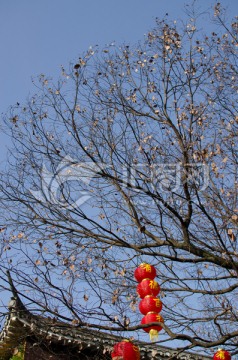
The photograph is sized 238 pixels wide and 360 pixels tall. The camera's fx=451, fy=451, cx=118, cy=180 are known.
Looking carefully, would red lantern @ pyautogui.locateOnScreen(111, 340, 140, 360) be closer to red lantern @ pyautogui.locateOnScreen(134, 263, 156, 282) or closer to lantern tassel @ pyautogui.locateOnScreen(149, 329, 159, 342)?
lantern tassel @ pyautogui.locateOnScreen(149, 329, 159, 342)

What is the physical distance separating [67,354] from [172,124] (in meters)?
5.94

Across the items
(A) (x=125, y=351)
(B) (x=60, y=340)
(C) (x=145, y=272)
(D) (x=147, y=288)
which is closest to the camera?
(A) (x=125, y=351)

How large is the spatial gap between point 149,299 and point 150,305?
107 millimetres

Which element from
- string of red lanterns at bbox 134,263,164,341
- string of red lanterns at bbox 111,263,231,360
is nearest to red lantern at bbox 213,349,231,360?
string of red lanterns at bbox 111,263,231,360

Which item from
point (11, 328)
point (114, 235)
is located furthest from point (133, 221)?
point (11, 328)

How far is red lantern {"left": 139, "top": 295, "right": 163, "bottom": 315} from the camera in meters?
6.45

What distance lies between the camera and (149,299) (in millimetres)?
6566

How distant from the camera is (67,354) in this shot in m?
10.5

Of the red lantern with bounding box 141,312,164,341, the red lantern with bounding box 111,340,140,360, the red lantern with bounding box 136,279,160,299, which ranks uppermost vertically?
the red lantern with bounding box 136,279,160,299

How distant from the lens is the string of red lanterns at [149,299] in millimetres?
6152

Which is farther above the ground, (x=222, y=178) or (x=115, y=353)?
(x=222, y=178)

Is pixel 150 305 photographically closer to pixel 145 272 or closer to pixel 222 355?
pixel 145 272

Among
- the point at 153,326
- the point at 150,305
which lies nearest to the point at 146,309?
the point at 150,305

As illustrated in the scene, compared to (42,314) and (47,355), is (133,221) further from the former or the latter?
(47,355)
